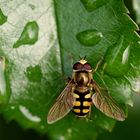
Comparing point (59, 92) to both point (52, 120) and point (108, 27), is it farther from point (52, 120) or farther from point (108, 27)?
point (108, 27)

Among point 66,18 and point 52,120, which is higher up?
point 66,18

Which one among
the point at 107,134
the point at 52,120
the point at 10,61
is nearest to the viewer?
the point at 10,61

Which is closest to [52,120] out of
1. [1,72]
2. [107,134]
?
[1,72]

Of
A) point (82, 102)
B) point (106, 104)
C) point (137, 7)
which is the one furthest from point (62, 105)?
point (137, 7)

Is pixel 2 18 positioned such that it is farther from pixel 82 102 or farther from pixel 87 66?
pixel 82 102

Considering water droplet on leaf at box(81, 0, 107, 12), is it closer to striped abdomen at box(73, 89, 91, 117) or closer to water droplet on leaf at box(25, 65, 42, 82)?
water droplet on leaf at box(25, 65, 42, 82)

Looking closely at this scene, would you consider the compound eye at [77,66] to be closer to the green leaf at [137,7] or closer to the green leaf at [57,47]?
the green leaf at [57,47]

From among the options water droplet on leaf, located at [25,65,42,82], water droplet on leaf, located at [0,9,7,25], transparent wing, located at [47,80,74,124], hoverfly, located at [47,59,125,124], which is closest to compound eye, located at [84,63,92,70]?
hoverfly, located at [47,59,125,124]

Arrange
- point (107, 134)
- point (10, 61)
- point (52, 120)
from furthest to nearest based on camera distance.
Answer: point (107, 134)
point (52, 120)
point (10, 61)
